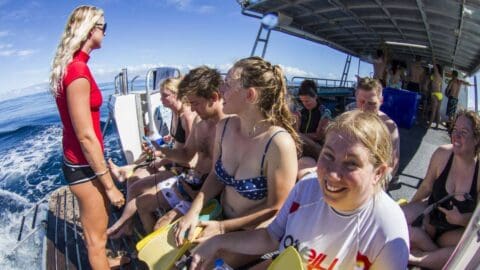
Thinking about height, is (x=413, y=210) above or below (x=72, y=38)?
below

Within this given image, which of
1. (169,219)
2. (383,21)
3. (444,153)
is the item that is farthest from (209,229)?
(383,21)

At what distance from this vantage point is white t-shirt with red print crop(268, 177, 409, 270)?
103 centimetres

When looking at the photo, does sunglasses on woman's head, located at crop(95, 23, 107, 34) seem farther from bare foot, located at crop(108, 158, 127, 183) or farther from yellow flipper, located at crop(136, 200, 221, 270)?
bare foot, located at crop(108, 158, 127, 183)

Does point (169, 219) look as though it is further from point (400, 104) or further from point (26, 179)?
point (26, 179)

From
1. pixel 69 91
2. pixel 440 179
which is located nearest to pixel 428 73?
pixel 440 179

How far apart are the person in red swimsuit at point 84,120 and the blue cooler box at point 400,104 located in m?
4.66

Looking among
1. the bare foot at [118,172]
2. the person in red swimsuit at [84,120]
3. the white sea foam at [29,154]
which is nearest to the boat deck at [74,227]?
the bare foot at [118,172]

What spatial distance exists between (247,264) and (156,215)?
1.19 meters

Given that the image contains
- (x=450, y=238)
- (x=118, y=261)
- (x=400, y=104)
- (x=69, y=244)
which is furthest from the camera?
(x=400, y=104)

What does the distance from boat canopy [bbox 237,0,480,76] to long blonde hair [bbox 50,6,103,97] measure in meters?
3.93

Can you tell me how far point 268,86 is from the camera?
5.45 feet

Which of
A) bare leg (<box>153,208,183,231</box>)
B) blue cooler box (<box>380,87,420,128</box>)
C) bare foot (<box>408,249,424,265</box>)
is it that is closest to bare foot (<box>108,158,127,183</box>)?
bare leg (<box>153,208,183,231</box>)

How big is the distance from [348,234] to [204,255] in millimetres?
730

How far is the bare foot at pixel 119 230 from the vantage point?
8.58ft
